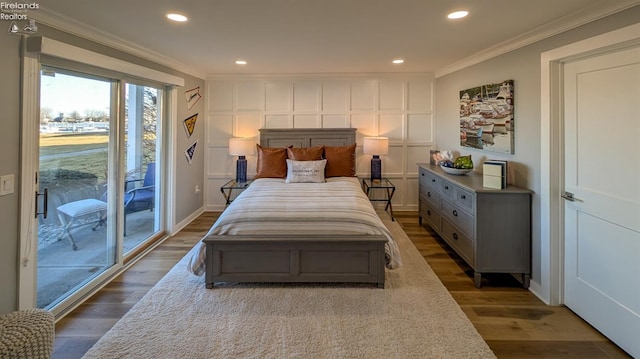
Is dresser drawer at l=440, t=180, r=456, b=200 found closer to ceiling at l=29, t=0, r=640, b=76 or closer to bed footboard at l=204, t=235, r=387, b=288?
bed footboard at l=204, t=235, r=387, b=288

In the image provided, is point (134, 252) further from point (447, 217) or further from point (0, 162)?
point (447, 217)

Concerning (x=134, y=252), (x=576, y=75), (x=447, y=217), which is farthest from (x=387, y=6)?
(x=134, y=252)

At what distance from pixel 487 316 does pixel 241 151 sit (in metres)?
4.04

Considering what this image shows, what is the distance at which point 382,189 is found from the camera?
5746mm

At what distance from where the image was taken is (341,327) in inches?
95.5

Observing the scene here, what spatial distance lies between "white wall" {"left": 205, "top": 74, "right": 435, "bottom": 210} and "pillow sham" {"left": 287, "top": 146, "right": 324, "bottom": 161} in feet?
2.01

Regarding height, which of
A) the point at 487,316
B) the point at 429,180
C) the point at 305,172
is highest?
the point at 305,172

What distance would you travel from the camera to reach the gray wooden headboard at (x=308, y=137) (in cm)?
555

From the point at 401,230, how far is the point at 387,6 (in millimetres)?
3142

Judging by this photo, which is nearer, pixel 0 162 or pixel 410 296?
pixel 0 162

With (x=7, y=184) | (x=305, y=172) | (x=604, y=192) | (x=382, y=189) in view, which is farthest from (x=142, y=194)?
(x=604, y=192)

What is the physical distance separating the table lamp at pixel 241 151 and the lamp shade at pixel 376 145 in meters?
1.88

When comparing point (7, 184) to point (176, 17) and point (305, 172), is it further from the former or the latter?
point (305, 172)

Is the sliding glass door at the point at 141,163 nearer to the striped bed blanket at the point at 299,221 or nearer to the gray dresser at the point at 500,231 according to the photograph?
the striped bed blanket at the point at 299,221
